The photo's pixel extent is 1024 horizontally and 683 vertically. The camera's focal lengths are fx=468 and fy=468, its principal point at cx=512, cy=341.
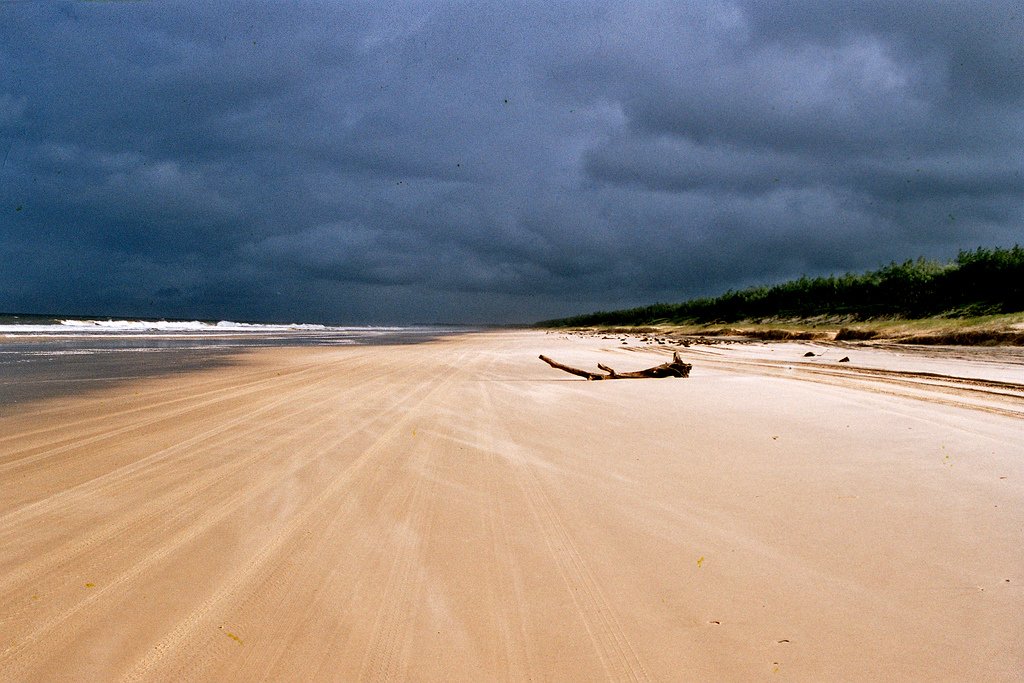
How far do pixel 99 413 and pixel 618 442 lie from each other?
5445 mm

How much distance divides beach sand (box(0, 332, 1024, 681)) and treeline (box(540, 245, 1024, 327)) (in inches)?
714

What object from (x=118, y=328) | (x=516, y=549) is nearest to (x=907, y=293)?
(x=516, y=549)

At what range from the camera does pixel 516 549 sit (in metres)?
2.17

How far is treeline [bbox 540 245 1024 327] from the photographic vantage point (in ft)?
55.9

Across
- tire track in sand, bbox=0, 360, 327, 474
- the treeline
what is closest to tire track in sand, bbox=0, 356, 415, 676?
tire track in sand, bbox=0, 360, 327, 474

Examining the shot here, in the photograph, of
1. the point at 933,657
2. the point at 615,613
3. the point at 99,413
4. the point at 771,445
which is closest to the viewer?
the point at 933,657

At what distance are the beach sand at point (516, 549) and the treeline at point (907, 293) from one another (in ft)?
59.5

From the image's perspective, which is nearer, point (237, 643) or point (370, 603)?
point (237, 643)

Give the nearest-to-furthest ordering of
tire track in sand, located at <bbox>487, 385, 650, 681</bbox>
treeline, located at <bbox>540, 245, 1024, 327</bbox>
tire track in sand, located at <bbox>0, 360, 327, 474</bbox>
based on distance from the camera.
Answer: tire track in sand, located at <bbox>487, 385, 650, 681</bbox> → tire track in sand, located at <bbox>0, 360, 327, 474</bbox> → treeline, located at <bbox>540, 245, 1024, 327</bbox>

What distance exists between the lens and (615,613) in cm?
167

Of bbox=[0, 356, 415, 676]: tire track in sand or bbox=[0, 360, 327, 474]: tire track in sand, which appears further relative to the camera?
bbox=[0, 360, 327, 474]: tire track in sand

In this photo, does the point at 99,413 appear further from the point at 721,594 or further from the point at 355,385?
the point at 721,594

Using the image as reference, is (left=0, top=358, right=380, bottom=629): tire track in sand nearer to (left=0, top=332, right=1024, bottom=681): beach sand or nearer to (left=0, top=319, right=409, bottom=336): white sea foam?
(left=0, top=332, right=1024, bottom=681): beach sand

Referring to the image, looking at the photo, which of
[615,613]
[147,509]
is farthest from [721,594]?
[147,509]
